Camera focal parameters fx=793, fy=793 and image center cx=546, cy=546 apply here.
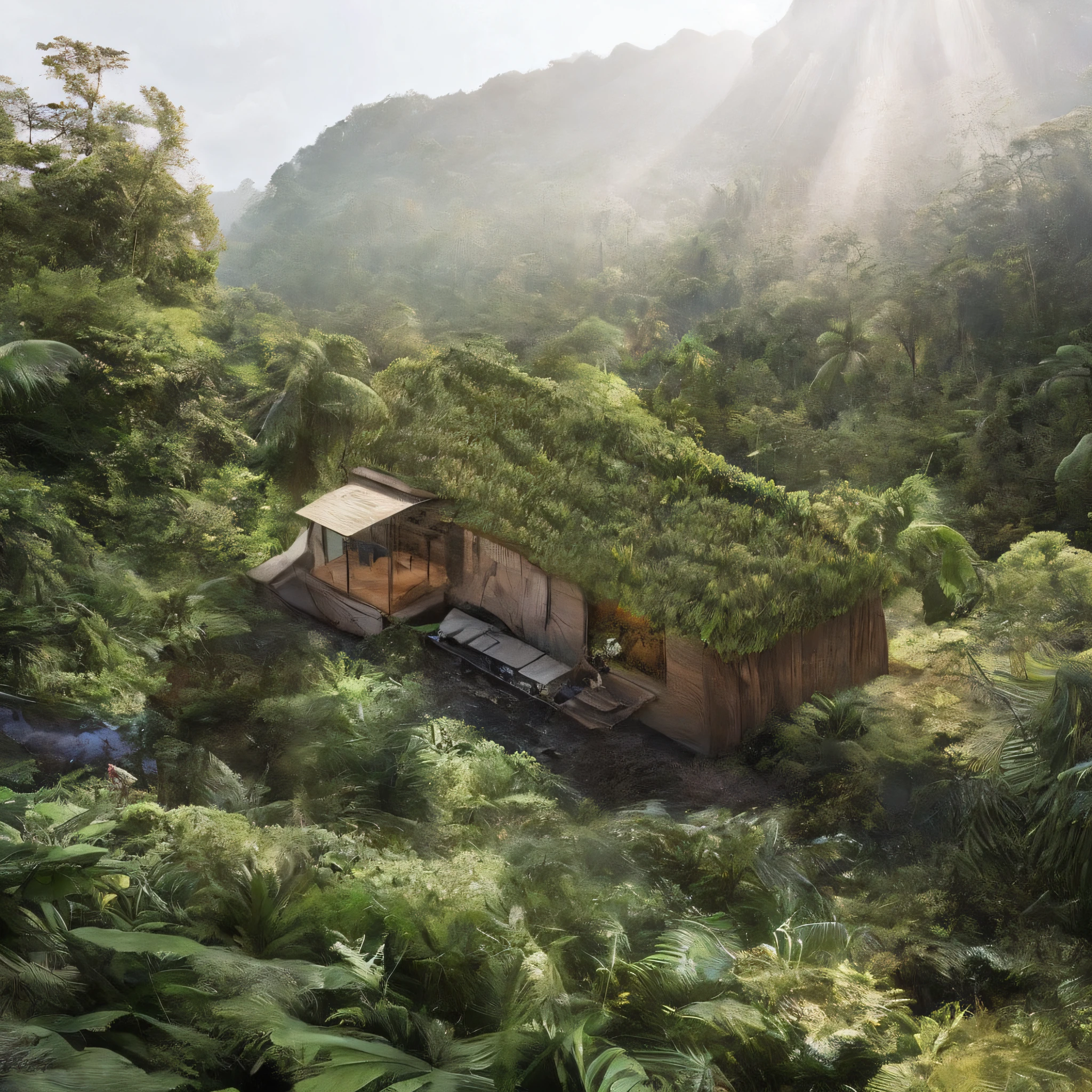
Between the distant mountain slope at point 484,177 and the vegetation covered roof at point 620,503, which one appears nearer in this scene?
the vegetation covered roof at point 620,503

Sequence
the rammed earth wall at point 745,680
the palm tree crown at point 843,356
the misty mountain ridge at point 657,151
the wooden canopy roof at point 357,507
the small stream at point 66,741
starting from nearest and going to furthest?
1. the small stream at point 66,741
2. the rammed earth wall at point 745,680
3. the wooden canopy roof at point 357,507
4. the palm tree crown at point 843,356
5. the misty mountain ridge at point 657,151

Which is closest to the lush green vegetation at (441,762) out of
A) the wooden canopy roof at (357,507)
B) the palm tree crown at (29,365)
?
the palm tree crown at (29,365)

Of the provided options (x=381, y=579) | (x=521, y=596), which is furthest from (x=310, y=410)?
(x=521, y=596)

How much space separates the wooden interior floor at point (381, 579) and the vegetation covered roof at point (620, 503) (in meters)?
2.06

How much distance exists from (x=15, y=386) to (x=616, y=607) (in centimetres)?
864

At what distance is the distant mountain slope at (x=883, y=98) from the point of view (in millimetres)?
46188

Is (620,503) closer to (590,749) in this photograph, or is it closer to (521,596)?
(521,596)

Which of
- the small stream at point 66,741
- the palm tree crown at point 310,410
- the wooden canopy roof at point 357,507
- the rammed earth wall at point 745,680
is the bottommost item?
the rammed earth wall at point 745,680

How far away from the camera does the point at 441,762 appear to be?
25.9ft

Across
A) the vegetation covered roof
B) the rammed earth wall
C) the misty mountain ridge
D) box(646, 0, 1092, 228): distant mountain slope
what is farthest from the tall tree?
box(646, 0, 1092, 228): distant mountain slope

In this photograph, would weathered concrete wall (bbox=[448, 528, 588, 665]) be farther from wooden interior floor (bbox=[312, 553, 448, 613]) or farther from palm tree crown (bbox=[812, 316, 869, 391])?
palm tree crown (bbox=[812, 316, 869, 391])

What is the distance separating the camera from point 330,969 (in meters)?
3.85

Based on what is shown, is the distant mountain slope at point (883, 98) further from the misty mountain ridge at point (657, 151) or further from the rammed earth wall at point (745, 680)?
the rammed earth wall at point (745, 680)

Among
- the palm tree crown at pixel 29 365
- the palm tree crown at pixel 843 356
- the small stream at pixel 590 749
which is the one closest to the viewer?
the palm tree crown at pixel 29 365
